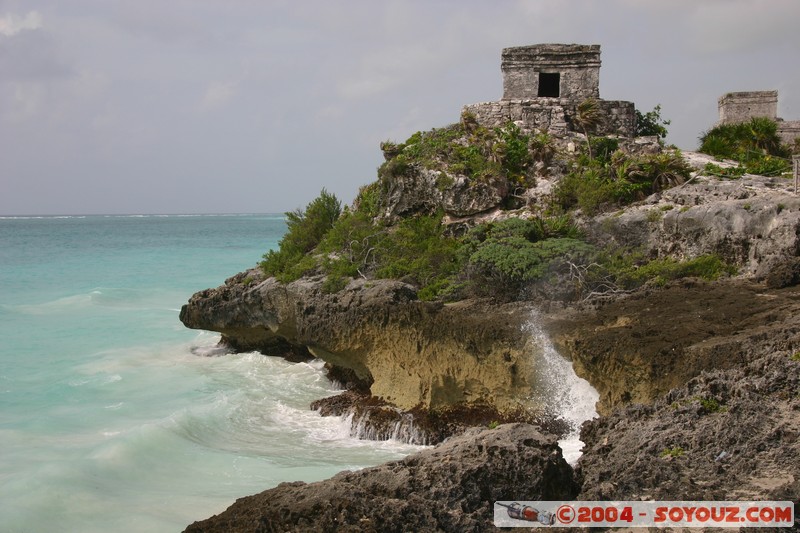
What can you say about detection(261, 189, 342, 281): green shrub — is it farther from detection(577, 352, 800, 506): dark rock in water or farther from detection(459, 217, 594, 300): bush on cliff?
detection(577, 352, 800, 506): dark rock in water

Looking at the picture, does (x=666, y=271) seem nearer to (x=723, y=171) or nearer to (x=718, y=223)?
(x=718, y=223)

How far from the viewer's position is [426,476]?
19.6 feet

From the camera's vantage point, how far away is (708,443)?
6430 mm

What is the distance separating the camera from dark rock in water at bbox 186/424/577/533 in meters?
5.51

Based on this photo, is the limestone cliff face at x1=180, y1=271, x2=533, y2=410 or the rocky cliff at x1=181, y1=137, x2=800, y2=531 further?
the limestone cliff face at x1=180, y1=271, x2=533, y2=410

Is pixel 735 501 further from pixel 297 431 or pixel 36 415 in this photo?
pixel 36 415

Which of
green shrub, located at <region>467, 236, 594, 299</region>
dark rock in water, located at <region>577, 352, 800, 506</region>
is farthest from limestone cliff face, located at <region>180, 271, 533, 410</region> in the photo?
dark rock in water, located at <region>577, 352, 800, 506</region>

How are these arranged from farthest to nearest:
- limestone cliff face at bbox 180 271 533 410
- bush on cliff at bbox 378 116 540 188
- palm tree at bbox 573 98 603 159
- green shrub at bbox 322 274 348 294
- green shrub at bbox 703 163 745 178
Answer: palm tree at bbox 573 98 603 159, bush on cliff at bbox 378 116 540 188, green shrub at bbox 703 163 745 178, green shrub at bbox 322 274 348 294, limestone cliff face at bbox 180 271 533 410

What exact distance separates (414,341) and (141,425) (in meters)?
5.18

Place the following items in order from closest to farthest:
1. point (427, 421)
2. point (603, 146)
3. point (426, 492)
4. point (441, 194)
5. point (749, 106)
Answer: point (426, 492) < point (427, 421) < point (441, 194) < point (603, 146) < point (749, 106)

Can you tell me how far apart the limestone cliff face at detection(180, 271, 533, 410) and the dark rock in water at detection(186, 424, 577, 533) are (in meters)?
5.20

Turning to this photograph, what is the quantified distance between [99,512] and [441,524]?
6276mm

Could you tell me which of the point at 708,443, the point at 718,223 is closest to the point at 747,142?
the point at 718,223

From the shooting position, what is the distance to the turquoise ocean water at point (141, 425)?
10.3 metres
